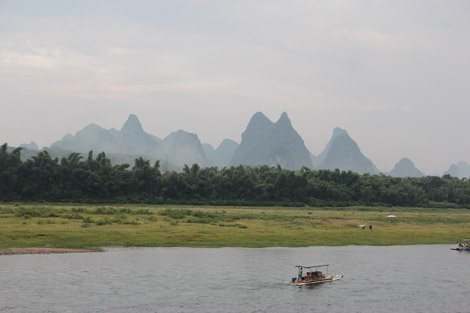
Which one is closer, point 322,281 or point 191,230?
point 322,281

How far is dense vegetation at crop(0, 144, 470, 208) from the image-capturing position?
112m

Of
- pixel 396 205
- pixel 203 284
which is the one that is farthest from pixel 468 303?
pixel 396 205

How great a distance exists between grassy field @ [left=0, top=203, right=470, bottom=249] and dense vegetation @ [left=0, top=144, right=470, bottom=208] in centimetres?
3471

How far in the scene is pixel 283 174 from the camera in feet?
452

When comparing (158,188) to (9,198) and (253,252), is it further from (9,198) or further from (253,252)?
(253,252)

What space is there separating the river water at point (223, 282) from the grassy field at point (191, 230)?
4616mm

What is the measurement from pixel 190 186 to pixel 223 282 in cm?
8664

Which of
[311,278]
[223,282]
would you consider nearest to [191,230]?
[223,282]

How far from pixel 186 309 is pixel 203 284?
23.5 feet

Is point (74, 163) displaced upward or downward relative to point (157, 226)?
upward

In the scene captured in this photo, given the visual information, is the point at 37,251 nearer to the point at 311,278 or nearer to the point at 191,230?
the point at 191,230

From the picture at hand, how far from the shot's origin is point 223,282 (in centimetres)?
4094

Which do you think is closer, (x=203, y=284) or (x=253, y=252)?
(x=203, y=284)

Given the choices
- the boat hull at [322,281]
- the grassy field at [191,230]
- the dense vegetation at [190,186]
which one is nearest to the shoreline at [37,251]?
the grassy field at [191,230]
